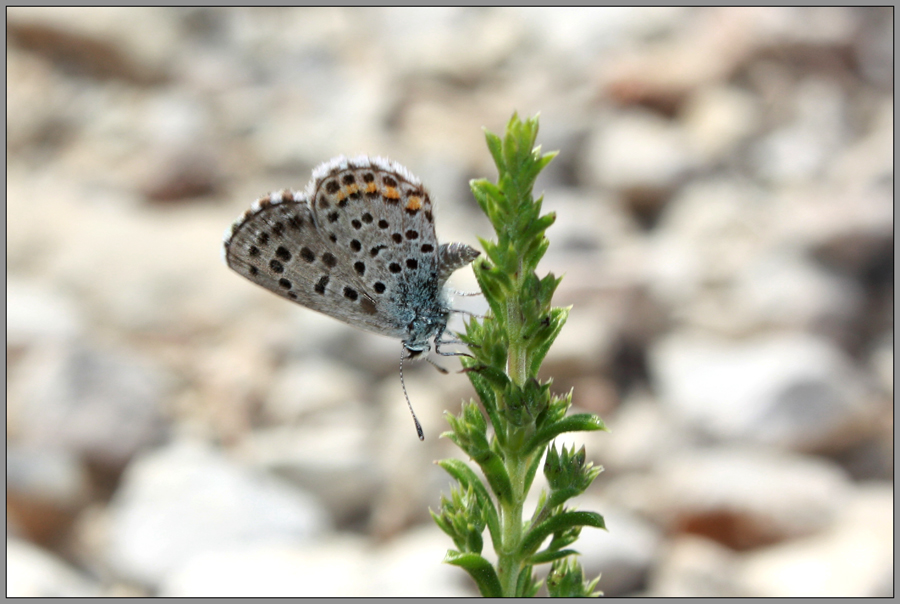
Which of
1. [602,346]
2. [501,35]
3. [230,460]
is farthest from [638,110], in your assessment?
[230,460]

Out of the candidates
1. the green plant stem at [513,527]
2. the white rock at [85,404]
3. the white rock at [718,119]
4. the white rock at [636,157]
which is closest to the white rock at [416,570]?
the white rock at [85,404]

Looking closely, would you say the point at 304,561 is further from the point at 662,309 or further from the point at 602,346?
the point at 662,309

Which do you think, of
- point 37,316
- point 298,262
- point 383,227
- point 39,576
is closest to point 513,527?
point 383,227

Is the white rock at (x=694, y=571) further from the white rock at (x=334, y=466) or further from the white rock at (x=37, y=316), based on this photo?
the white rock at (x=37, y=316)

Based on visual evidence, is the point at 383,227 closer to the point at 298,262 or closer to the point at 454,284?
the point at 298,262

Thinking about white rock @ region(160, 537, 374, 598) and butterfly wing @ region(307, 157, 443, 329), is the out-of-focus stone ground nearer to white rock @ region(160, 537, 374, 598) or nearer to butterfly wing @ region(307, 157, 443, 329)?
white rock @ region(160, 537, 374, 598)

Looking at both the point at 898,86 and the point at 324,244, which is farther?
the point at 898,86
